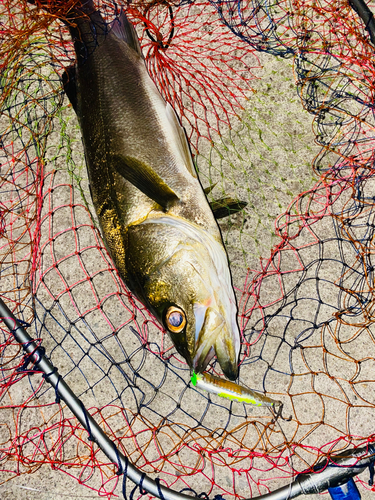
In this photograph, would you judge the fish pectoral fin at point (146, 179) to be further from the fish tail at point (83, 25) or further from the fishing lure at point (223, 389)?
the fishing lure at point (223, 389)

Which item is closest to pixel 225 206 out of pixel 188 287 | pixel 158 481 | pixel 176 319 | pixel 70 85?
pixel 188 287

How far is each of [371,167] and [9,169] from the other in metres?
3.19

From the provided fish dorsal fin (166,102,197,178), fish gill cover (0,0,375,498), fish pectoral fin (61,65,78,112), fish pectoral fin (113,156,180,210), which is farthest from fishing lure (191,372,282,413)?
fish pectoral fin (61,65,78,112)

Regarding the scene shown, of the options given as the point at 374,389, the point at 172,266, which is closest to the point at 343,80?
the point at 172,266

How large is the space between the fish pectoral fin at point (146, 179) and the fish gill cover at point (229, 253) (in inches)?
30.3

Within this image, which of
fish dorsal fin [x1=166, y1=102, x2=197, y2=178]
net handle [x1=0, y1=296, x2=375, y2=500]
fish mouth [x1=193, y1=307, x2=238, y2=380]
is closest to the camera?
fish mouth [x1=193, y1=307, x2=238, y2=380]

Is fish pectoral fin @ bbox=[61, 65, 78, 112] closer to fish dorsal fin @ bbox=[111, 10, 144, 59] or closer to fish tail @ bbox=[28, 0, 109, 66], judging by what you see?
fish tail @ bbox=[28, 0, 109, 66]

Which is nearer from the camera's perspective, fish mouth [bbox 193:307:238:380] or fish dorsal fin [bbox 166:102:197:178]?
fish mouth [bbox 193:307:238:380]

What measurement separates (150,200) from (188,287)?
0.65 m

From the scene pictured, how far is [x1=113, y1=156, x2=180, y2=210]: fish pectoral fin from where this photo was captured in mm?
2416

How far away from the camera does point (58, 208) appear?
3227mm

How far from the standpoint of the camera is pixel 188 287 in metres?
2.23

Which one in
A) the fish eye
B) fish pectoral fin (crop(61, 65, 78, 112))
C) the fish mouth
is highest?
fish pectoral fin (crop(61, 65, 78, 112))

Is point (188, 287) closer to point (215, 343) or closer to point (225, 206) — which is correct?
point (215, 343)
